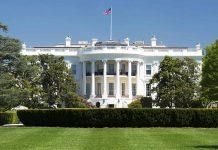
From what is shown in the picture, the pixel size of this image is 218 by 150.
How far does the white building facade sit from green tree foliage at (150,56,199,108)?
15625 millimetres

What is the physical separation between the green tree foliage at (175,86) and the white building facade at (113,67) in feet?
51.3

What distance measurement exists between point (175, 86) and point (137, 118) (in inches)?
1292

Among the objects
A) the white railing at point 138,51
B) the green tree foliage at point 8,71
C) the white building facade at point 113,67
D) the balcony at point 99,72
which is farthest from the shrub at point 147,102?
the green tree foliage at point 8,71

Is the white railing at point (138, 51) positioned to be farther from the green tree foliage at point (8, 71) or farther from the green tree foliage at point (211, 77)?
the green tree foliage at point (8, 71)

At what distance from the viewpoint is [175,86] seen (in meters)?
72.0

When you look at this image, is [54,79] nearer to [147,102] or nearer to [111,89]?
[147,102]

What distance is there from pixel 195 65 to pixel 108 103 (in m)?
18.3

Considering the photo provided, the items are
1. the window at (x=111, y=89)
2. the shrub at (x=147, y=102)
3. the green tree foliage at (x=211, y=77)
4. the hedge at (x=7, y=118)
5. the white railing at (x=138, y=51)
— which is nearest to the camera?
the hedge at (x=7, y=118)

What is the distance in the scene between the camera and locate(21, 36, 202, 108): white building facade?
91062 mm

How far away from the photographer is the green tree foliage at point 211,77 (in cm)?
6775

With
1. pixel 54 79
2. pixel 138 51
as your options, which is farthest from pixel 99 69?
pixel 54 79

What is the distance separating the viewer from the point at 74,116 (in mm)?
40531

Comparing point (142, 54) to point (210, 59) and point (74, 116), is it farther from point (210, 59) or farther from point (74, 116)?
point (74, 116)

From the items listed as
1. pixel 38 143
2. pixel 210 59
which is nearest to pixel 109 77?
pixel 210 59
